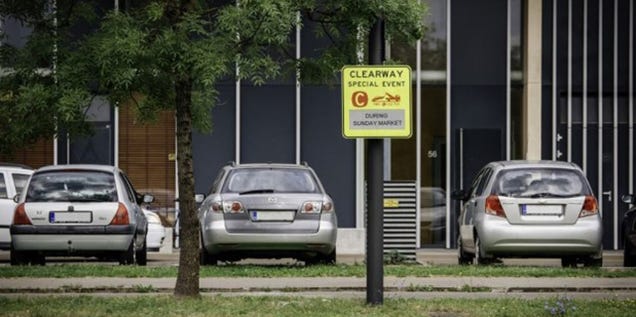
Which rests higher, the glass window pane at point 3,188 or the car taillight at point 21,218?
the glass window pane at point 3,188

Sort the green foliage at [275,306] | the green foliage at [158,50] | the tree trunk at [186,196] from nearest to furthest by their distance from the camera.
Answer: the green foliage at [275,306] < the green foliage at [158,50] < the tree trunk at [186,196]

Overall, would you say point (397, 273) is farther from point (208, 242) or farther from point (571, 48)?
point (571, 48)

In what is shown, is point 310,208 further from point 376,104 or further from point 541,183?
point 376,104

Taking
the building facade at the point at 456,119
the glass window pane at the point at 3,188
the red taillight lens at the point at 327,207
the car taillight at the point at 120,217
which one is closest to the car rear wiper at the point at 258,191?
the red taillight lens at the point at 327,207

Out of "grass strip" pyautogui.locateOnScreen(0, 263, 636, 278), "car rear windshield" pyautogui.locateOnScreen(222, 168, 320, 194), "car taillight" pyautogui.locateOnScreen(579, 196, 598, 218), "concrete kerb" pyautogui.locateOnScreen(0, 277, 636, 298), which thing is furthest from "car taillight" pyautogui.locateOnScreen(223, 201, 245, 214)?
"car taillight" pyautogui.locateOnScreen(579, 196, 598, 218)

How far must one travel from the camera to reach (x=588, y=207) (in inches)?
727

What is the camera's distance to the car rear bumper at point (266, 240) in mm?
17703

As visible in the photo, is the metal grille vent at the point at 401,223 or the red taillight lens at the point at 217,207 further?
the metal grille vent at the point at 401,223

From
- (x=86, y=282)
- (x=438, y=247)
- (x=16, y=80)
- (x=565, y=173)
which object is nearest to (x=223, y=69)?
(x=16, y=80)

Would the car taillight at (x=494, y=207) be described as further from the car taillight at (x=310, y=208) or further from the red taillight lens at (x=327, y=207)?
the car taillight at (x=310, y=208)

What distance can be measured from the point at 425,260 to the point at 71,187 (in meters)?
7.95

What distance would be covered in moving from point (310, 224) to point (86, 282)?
3736 mm

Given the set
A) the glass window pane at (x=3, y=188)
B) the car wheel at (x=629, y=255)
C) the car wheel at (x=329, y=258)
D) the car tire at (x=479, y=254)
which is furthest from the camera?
the glass window pane at (x=3, y=188)

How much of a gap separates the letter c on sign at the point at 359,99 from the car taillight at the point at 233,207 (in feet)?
19.4
